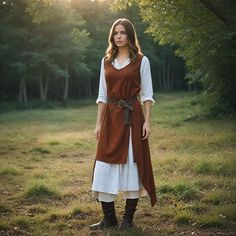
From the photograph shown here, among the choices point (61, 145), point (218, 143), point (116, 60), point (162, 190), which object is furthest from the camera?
point (61, 145)

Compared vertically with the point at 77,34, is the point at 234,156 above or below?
below

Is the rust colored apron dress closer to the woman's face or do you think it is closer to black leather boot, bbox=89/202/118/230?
the woman's face

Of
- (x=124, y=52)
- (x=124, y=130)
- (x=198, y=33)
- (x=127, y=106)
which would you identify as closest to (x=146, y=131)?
(x=124, y=130)

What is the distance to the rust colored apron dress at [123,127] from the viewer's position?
5191mm

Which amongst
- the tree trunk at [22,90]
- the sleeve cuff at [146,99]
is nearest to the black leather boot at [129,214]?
the sleeve cuff at [146,99]

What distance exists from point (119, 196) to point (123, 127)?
7.41 feet

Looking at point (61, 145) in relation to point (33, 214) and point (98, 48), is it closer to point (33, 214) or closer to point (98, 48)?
point (33, 214)

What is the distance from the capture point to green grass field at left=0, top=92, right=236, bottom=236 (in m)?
5.55

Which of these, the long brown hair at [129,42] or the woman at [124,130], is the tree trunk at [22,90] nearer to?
the long brown hair at [129,42]

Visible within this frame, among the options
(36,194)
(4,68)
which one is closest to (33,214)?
(36,194)

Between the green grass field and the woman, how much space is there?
54 centimetres

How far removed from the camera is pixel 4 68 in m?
37.0

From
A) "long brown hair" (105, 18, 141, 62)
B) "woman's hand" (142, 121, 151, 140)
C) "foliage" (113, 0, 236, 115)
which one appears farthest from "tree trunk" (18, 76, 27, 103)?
"woman's hand" (142, 121, 151, 140)

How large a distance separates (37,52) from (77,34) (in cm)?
422
